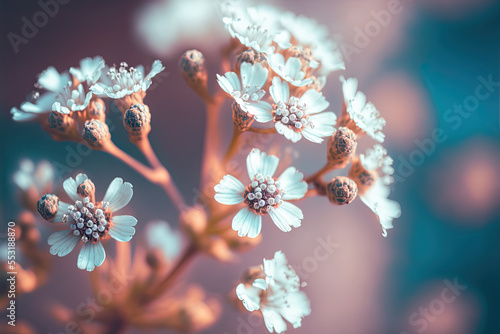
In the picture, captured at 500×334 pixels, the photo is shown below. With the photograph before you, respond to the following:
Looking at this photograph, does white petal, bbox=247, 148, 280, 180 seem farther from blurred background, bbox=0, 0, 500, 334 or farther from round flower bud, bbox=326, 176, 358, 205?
blurred background, bbox=0, 0, 500, 334

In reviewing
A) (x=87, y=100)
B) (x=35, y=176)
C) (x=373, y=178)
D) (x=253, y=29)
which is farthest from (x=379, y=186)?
(x=35, y=176)

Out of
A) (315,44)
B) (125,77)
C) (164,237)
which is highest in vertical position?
(315,44)

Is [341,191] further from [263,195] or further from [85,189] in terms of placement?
[85,189]

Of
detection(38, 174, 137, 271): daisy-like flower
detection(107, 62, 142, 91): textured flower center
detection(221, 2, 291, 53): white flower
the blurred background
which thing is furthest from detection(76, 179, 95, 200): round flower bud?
the blurred background

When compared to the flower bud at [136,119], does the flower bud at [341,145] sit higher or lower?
higher

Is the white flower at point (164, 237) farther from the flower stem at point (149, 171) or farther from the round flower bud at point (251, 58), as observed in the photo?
the round flower bud at point (251, 58)

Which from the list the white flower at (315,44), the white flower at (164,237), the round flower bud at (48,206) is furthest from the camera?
the white flower at (164,237)

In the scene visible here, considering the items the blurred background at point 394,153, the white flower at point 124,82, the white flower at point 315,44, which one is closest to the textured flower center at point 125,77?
the white flower at point 124,82

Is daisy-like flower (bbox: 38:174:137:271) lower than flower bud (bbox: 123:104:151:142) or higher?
lower
